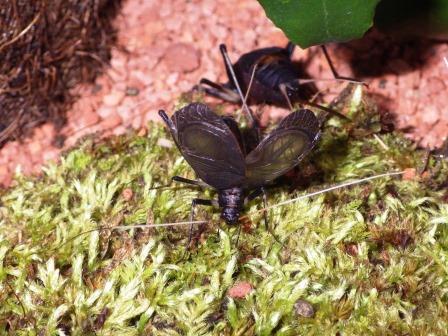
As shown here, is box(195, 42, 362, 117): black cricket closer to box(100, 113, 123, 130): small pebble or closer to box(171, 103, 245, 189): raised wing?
box(100, 113, 123, 130): small pebble

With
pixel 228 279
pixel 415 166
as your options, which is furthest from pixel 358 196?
pixel 228 279

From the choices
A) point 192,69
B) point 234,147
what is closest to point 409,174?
point 234,147

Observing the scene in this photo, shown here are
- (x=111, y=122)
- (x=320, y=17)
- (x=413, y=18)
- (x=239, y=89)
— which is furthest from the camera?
(x=111, y=122)

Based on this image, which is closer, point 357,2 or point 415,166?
point 357,2

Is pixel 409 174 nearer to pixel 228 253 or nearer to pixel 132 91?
pixel 228 253

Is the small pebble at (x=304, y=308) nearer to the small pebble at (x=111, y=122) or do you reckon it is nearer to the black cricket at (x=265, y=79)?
the black cricket at (x=265, y=79)

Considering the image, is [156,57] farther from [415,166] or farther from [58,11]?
[415,166]

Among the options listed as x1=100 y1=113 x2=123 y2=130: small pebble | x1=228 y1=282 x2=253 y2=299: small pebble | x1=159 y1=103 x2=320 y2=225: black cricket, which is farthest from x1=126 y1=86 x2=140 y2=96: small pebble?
x1=228 y1=282 x2=253 y2=299: small pebble

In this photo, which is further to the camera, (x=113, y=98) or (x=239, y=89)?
(x=113, y=98)
